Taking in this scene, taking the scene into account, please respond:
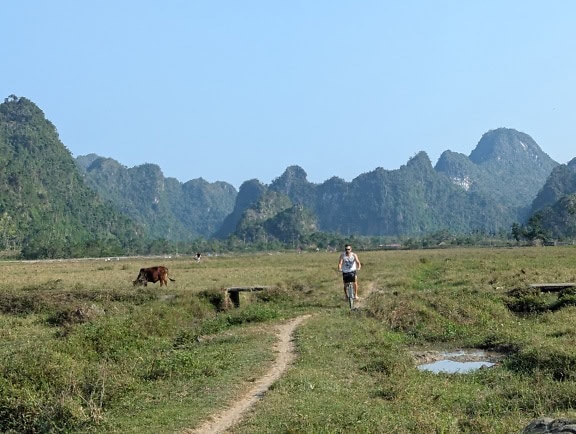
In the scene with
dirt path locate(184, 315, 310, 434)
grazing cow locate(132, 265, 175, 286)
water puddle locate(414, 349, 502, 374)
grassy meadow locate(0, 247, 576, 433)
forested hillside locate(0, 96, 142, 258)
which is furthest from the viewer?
forested hillside locate(0, 96, 142, 258)

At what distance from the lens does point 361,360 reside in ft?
35.7

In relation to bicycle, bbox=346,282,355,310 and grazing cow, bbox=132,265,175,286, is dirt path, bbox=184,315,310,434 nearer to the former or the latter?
bicycle, bbox=346,282,355,310

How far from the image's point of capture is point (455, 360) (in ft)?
39.9

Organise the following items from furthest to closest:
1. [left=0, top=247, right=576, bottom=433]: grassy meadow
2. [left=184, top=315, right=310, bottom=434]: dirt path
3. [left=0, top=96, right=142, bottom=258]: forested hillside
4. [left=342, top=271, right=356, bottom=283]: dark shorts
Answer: [left=0, top=96, right=142, bottom=258]: forested hillside < [left=342, top=271, right=356, bottom=283]: dark shorts < [left=0, top=247, right=576, bottom=433]: grassy meadow < [left=184, top=315, right=310, bottom=434]: dirt path

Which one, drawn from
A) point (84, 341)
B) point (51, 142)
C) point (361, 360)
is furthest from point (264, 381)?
point (51, 142)

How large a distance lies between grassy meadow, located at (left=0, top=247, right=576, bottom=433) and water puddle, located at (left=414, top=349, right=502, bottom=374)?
31 centimetres

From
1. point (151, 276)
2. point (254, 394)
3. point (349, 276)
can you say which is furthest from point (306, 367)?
point (151, 276)

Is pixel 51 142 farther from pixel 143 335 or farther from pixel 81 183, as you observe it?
pixel 143 335

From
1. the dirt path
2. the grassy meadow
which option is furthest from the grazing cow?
the dirt path

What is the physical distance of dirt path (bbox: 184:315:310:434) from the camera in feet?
23.8

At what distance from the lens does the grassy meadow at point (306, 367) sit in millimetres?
7602

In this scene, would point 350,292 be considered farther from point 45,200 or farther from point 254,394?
point 45,200

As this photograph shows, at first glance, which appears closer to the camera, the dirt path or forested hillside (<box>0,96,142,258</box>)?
the dirt path

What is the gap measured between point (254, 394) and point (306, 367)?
61.4 inches
